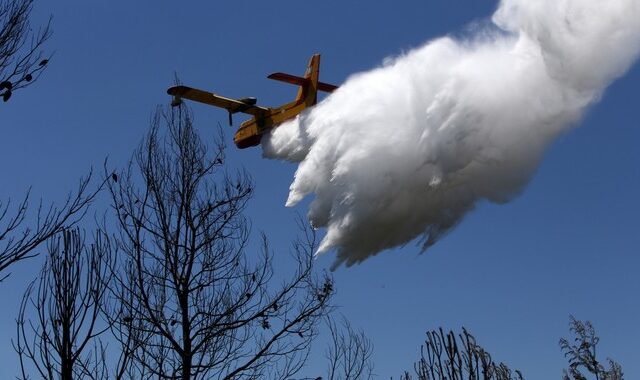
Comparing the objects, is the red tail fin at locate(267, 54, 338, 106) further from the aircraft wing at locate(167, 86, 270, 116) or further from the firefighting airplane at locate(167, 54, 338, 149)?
the aircraft wing at locate(167, 86, 270, 116)

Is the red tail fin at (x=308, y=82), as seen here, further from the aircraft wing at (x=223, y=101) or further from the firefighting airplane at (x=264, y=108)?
the aircraft wing at (x=223, y=101)

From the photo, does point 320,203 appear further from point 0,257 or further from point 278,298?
point 0,257

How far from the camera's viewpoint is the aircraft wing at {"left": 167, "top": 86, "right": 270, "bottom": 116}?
35.4 m

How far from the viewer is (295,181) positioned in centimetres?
2898

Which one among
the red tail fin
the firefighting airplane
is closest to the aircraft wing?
the firefighting airplane

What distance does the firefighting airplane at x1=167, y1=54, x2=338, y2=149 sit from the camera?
34812 mm

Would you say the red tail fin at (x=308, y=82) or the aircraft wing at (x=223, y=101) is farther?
the aircraft wing at (x=223, y=101)

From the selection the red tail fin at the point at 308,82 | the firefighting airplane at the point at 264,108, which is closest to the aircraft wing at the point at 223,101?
the firefighting airplane at the point at 264,108

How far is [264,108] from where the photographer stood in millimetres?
35844

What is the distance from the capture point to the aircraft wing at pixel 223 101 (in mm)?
35406

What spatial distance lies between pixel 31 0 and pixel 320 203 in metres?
18.5

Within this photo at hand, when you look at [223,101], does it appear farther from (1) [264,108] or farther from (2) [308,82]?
(2) [308,82]

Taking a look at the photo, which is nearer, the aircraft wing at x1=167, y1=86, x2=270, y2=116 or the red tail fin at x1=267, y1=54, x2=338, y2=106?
the red tail fin at x1=267, y1=54, x2=338, y2=106

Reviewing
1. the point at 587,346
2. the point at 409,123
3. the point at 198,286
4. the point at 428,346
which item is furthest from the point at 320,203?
the point at 198,286
